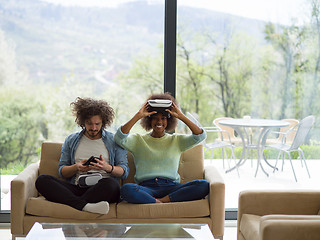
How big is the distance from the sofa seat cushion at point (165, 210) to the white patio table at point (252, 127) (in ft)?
3.64

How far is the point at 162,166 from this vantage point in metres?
3.54

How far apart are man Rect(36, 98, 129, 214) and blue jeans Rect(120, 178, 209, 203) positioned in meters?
0.12

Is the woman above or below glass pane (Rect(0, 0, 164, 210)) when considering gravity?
below

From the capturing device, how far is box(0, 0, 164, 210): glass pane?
13.4 feet

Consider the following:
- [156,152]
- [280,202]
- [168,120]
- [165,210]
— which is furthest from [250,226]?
[168,120]

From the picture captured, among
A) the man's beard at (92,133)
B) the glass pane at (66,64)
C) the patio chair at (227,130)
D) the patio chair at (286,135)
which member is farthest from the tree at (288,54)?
the man's beard at (92,133)

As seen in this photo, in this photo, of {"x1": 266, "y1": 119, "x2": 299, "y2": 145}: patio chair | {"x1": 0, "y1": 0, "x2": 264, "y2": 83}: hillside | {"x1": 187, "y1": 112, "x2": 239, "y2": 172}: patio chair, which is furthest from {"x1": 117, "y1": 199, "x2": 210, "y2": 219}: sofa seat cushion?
{"x1": 0, "y1": 0, "x2": 264, "y2": 83}: hillside

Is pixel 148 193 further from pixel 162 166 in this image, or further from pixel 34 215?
pixel 34 215

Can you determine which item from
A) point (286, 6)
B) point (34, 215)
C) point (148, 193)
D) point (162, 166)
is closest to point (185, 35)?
point (286, 6)

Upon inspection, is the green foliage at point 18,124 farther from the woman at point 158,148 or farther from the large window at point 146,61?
the woman at point 158,148

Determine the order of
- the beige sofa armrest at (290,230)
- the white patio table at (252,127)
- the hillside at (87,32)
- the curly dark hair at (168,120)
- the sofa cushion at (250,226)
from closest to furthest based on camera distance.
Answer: the beige sofa armrest at (290,230)
the sofa cushion at (250,226)
the curly dark hair at (168,120)
the hillside at (87,32)
the white patio table at (252,127)

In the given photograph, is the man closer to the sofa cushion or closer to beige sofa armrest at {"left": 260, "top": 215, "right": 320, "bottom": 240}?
the sofa cushion

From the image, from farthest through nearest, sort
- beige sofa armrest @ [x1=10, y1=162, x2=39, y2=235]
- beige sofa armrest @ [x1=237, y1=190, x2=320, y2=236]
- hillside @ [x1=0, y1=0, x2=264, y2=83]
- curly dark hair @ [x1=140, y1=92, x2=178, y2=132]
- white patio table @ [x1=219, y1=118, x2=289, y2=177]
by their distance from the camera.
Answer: white patio table @ [x1=219, y1=118, x2=289, y2=177], hillside @ [x1=0, y1=0, x2=264, y2=83], curly dark hair @ [x1=140, y1=92, x2=178, y2=132], beige sofa armrest @ [x1=10, y1=162, x2=39, y2=235], beige sofa armrest @ [x1=237, y1=190, x2=320, y2=236]

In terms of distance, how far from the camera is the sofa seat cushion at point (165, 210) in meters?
3.23
